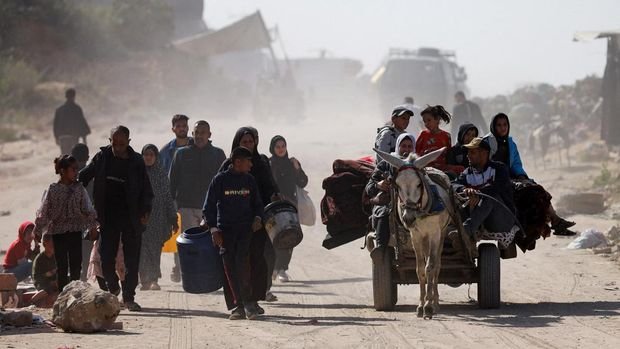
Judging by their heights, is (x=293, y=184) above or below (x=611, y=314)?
above

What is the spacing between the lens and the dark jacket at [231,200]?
11688mm

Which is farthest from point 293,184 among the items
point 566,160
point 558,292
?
point 566,160

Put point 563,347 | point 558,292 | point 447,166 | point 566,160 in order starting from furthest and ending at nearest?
point 566,160
point 558,292
point 447,166
point 563,347

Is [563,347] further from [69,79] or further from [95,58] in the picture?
[95,58]

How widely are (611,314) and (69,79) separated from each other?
3672cm

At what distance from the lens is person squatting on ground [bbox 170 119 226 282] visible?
15.3 meters

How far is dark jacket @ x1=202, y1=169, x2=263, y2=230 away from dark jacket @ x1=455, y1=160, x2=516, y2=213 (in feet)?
6.71

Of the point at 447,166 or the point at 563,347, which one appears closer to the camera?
the point at 563,347

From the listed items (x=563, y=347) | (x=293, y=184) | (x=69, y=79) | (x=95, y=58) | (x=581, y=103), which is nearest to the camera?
(x=563, y=347)

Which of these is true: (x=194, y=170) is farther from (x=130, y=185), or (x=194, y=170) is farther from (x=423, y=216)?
(x=423, y=216)

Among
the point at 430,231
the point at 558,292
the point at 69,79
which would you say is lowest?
the point at 558,292

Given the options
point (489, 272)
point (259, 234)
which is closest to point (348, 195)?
point (259, 234)

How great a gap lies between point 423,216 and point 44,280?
4.27 meters

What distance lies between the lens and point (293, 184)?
16.0 m
